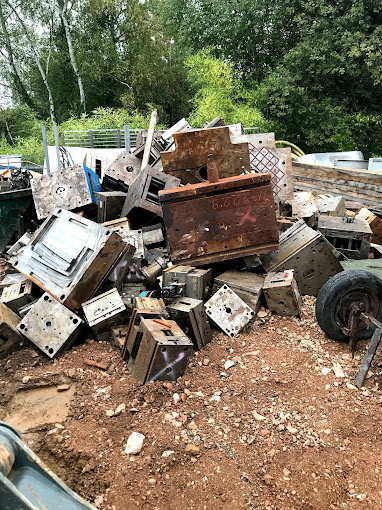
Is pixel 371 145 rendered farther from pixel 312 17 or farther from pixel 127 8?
pixel 127 8

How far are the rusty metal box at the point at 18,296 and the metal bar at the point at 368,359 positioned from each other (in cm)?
313

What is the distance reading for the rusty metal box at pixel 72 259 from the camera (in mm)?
3730

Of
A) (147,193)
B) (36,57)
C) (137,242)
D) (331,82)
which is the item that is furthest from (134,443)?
(36,57)

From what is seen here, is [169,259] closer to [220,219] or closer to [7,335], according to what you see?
[220,219]

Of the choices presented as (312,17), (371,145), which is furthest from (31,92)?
(371,145)

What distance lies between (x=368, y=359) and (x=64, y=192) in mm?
3964

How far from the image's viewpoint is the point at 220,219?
13.7ft

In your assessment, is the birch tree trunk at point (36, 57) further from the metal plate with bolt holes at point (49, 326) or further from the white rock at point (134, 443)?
the white rock at point (134, 443)

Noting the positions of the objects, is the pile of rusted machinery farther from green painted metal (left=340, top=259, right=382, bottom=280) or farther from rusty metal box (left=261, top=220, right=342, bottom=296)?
green painted metal (left=340, top=259, right=382, bottom=280)

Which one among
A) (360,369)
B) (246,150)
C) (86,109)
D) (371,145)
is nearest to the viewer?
(360,369)

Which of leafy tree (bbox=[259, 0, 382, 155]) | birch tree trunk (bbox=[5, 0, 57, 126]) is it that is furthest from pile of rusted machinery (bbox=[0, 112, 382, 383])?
birch tree trunk (bbox=[5, 0, 57, 126])

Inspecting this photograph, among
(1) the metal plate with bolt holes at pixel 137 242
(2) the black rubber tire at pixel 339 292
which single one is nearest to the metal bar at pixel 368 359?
(2) the black rubber tire at pixel 339 292

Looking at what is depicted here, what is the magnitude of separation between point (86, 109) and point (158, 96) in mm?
4587

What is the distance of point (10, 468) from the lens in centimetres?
125
